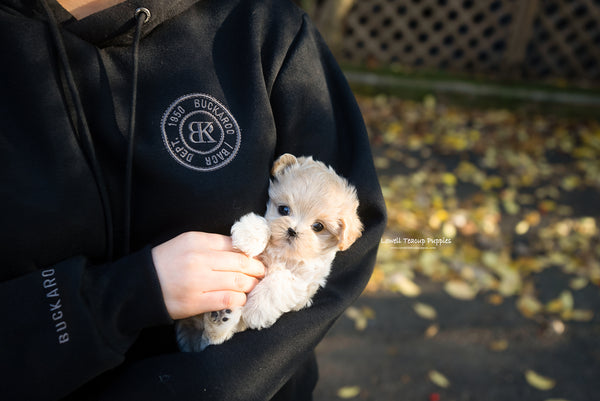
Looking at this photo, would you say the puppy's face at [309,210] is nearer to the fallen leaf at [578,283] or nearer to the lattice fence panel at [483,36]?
the fallen leaf at [578,283]

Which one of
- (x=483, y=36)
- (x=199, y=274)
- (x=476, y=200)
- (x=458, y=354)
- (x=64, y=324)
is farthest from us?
(x=483, y=36)

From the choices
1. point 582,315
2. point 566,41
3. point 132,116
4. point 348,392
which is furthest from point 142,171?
point 566,41

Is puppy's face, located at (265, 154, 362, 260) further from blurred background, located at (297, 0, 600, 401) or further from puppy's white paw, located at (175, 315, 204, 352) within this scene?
blurred background, located at (297, 0, 600, 401)

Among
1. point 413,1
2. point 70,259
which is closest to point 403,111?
point 413,1

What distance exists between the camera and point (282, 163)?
5.10ft

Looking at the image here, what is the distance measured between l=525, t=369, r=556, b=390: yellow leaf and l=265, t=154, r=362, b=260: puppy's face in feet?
8.70

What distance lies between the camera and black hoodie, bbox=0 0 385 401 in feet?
4.11

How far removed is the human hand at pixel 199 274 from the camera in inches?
52.1

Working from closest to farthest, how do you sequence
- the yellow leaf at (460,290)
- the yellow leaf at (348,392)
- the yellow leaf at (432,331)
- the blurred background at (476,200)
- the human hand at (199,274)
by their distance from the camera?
the human hand at (199,274) → the yellow leaf at (348,392) → the blurred background at (476,200) → the yellow leaf at (432,331) → the yellow leaf at (460,290)

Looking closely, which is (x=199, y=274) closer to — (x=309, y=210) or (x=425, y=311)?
(x=309, y=210)

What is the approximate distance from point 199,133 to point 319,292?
0.73m

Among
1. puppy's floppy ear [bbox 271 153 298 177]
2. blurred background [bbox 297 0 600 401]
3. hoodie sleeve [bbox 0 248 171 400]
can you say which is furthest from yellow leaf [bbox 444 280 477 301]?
hoodie sleeve [bbox 0 248 171 400]

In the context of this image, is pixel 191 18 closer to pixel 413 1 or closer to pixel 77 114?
pixel 77 114

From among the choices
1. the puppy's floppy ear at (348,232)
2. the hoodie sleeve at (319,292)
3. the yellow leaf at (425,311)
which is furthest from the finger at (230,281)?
the yellow leaf at (425,311)
